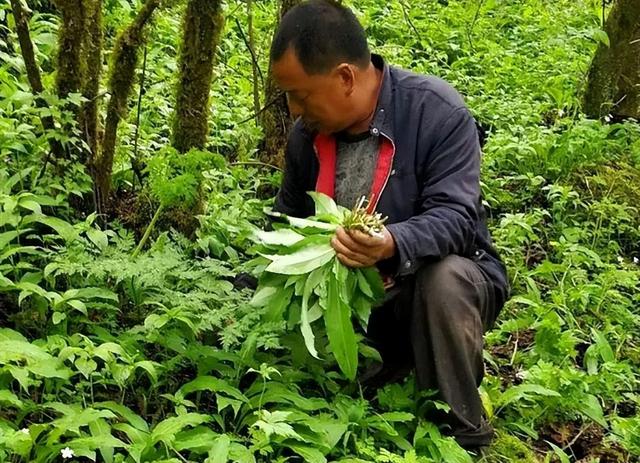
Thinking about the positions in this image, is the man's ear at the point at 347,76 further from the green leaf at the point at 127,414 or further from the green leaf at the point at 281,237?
the green leaf at the point at 127,414

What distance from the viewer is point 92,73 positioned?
401 centimetres

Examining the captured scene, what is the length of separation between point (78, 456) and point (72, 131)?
5.43 ft

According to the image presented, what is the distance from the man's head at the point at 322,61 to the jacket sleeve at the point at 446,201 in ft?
1.22

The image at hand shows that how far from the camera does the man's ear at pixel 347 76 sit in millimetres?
3150

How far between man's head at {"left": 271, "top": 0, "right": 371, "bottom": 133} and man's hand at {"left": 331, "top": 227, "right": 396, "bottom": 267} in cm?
56

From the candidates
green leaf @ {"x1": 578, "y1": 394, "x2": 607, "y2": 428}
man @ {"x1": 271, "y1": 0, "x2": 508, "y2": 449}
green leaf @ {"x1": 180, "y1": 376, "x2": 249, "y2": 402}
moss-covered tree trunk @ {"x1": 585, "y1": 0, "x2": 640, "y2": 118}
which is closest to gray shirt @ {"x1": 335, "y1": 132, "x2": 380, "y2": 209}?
man @ {"x1": 271, "y1": 0, "x2": 508, "y2": 449}

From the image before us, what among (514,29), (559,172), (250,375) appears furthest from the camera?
(514,29)

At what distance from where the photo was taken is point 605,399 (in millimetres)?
3844

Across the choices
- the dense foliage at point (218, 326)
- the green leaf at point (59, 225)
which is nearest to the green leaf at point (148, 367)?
the dense foliage at point (218, 326)

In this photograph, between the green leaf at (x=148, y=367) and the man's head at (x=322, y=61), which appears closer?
the green leaf at (x=148, y=367)

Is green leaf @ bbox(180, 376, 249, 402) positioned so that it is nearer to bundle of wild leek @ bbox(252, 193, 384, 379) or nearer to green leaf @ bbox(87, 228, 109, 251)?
bundle of wild leek @ bbox(252, 193, 384, 379)

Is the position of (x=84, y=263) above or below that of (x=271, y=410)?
above

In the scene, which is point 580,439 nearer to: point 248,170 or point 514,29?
point 248,170

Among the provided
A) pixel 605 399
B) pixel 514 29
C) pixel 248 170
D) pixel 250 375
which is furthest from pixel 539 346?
pixel 514 29
